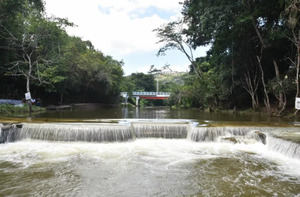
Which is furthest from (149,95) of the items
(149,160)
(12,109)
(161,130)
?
(149,160)

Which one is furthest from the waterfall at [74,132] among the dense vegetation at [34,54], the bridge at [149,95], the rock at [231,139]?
the bridge at [149,95]

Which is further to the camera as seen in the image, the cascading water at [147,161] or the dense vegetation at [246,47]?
the dense vegetation at [246,47]

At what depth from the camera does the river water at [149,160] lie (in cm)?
417

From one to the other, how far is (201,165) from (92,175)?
283 cm

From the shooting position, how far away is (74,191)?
403 centimetres

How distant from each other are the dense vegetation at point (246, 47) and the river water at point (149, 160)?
21.7 feet

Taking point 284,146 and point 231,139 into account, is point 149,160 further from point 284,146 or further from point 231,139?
point 284,146

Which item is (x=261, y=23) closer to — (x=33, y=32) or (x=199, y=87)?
(x=199, y=87)

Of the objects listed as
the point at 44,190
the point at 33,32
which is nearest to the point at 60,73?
the point at 33,32

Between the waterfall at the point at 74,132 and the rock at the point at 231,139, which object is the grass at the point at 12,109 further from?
the rock at the point at 231,139

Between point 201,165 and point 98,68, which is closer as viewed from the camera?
point 201,165

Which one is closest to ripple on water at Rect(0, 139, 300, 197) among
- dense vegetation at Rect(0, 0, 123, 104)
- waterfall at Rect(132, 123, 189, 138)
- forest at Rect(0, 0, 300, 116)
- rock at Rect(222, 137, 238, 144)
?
rock at Rect(222, 137, 238, 144)

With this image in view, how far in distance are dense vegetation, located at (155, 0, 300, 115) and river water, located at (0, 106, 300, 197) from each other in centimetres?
662

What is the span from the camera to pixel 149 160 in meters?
6.19
